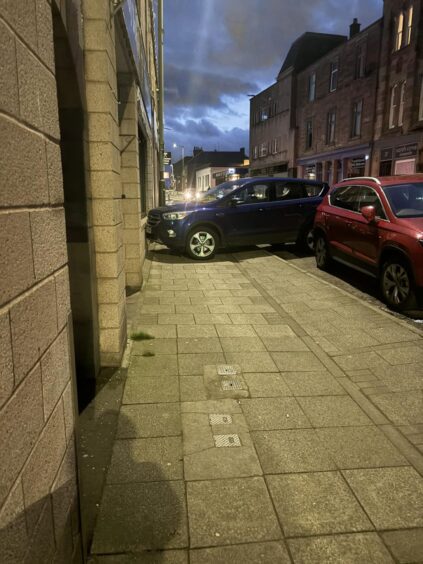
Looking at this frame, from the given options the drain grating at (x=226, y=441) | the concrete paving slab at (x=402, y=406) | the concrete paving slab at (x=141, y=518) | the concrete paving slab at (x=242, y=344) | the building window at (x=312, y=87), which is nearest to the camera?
the concrete paving slab at (x=141, y=518)

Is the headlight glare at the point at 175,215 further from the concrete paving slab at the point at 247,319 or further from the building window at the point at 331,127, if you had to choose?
the building window at the point at 331,127

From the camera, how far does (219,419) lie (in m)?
3.61

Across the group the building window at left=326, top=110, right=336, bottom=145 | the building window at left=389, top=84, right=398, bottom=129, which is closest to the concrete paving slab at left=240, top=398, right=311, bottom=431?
the building window at left=389, top=84, right=398, bottom=129

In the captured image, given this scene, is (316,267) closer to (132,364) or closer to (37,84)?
(132,364)

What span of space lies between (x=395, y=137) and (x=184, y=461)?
2494 cm

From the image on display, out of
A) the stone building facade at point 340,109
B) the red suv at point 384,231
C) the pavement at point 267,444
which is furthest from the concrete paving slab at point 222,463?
the stone building facade at point 340,109

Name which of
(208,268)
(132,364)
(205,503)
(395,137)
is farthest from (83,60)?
(395,137)

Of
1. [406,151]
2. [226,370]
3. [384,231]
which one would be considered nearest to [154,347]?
[226,370]

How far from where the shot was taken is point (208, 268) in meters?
9.99

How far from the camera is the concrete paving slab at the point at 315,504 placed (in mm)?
2514

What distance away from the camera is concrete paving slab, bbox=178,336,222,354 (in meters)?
5.05

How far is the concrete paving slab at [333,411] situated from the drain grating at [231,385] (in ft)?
1.88

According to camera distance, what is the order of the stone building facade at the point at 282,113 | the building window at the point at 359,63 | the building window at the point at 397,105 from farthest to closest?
1. the stone building facade at the point at 282,113
2. the building window at the point at 359,63
3. the building window at the point at 397,105

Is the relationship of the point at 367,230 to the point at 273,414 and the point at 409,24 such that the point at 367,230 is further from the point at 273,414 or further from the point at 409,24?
the point at 409,24
